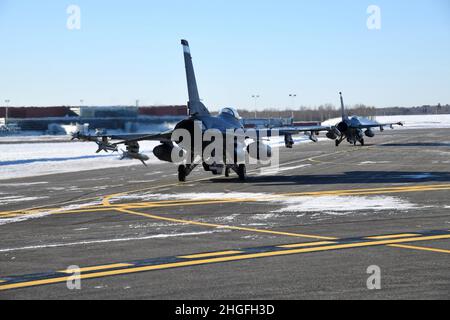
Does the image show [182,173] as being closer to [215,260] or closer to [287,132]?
[287,132]

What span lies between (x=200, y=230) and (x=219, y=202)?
610cm

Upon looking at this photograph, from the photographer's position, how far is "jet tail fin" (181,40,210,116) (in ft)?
95.7

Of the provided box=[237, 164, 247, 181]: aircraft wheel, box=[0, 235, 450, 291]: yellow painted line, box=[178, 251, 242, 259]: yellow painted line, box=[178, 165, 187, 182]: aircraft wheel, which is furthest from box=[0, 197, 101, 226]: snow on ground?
box=[237, 164, 247, 181]: aircraft wheel

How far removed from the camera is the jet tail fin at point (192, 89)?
29.2m

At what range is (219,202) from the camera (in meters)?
22.1

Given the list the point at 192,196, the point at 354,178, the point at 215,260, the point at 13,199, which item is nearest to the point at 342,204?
Answer: the point at 192,196

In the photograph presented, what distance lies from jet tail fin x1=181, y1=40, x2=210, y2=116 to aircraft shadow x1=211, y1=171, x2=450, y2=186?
11.7 ft

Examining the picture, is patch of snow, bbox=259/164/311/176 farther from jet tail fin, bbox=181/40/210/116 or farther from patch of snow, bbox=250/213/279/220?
patch of snow, bbox=250/213/279/220

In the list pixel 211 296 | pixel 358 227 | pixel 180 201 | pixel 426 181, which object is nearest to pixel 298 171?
pixel 426 181

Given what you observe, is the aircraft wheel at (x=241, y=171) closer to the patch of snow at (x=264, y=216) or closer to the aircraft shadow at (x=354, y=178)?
the aircraft shadow at (x=354, y=178)

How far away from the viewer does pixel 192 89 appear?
2956 cm

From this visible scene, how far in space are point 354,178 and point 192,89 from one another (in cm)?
819

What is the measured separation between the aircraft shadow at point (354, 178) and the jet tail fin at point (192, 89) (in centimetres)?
357
